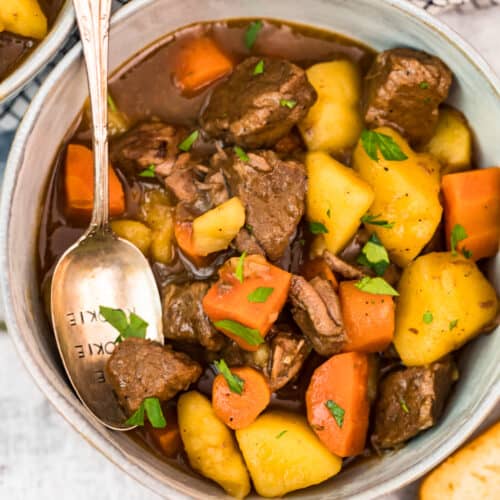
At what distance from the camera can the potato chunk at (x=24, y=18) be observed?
250 cm

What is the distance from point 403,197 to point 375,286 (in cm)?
28

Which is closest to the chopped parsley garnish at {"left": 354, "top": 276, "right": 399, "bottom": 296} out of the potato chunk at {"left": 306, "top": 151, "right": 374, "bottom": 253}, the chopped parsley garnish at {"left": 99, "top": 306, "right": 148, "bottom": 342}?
the potato chunk at {"left": 306, "top": 151, "right": 374, "bottom": 253}

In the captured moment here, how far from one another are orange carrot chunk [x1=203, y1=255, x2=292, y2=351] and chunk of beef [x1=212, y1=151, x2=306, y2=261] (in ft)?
0.27

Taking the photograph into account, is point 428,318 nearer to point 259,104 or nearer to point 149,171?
point 259,104

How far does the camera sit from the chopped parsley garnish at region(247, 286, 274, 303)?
233 cm

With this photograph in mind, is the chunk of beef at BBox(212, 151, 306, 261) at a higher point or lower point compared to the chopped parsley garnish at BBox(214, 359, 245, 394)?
higher

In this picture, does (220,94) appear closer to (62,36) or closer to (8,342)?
(62,36)

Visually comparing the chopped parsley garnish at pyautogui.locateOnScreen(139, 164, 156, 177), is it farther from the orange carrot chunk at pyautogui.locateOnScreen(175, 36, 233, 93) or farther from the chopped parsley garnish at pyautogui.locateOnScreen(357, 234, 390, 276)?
the chopped parsley garnish at pyautogui.locateOnScreen(357, 234, 390, 276)

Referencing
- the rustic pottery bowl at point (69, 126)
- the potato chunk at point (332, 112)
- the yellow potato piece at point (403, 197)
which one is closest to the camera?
the rustic pottery bowl at point (69, 126)

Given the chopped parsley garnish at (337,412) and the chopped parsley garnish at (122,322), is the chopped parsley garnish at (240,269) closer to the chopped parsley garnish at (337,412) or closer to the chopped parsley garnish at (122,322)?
the chopped parsley garnish at (122,322)

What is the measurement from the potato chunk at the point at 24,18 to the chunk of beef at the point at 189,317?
0.93m

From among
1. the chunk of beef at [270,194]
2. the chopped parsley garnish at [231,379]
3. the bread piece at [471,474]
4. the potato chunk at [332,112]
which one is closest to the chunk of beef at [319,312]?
the chunk of beef at [270,194]

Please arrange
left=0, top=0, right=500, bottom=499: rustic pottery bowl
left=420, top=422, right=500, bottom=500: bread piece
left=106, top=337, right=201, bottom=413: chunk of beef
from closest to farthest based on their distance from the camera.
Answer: left=0, top=0, right=500, bottom=499: rustic pottery bowl < left=106, top=337, right=201, bottom=413: chunk of beef < left=420, top=422, right=500, bottom=500: bread piece

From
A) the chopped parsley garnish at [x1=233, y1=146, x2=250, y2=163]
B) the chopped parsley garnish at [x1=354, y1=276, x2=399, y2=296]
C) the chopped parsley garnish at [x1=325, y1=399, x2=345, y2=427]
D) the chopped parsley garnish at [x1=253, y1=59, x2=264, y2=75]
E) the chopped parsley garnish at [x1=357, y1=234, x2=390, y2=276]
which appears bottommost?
the chopped parsley garnish at [x1=325, y1=399, x2=345, y2=427]
